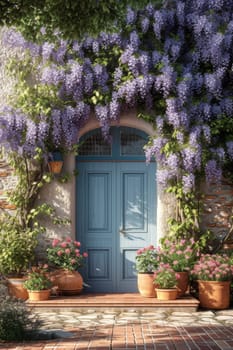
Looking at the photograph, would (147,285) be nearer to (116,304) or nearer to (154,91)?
(116,304)

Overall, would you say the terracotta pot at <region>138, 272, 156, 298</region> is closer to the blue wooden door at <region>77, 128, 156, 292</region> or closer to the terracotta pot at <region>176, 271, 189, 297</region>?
the terracotta pot at <region>176, 271, 189, 297</region>

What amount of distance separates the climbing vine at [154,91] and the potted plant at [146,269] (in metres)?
0.55

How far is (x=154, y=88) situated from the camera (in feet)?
29.9

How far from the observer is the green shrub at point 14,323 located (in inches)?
230

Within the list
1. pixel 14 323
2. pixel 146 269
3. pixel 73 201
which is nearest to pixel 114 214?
pixel 73 201

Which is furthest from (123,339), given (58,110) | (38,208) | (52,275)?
(58,110)

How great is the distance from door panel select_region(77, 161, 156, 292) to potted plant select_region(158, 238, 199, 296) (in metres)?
0.65

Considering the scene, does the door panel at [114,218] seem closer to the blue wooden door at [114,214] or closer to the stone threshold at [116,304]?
the blue wooden door at [114,214]

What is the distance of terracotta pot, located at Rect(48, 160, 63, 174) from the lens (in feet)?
29.6

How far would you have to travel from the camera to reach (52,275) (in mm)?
8656

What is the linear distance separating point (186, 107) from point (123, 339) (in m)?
4.06

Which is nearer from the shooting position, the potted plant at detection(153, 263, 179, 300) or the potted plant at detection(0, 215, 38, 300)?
the potted plant at detection(153, 263, 179, 300)

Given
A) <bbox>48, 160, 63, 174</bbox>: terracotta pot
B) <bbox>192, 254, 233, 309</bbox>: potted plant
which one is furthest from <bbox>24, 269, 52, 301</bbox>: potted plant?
<bbox>192, 254, 233, 309</bbox>: potted plant

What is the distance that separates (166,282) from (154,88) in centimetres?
283
